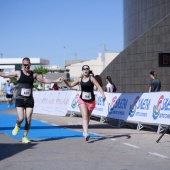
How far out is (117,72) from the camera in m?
36.3

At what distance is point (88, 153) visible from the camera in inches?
384

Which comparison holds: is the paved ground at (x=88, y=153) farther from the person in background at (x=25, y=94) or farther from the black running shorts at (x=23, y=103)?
the black running shorts at (x=23, y=103)

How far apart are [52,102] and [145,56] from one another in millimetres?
11111

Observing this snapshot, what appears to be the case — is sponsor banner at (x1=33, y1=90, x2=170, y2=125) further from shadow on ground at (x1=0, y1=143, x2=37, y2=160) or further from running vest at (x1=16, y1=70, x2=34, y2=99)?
shadow on ground at (x1=0, y1=143, x2=37, y2=160)

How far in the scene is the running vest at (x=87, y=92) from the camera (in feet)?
39.3

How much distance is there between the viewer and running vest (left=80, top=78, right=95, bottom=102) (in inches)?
472

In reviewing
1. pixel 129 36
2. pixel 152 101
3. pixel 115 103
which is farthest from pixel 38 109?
pixel 129 36

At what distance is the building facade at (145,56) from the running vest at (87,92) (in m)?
19.6

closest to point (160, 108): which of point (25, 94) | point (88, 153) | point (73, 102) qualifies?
point (25, 94)

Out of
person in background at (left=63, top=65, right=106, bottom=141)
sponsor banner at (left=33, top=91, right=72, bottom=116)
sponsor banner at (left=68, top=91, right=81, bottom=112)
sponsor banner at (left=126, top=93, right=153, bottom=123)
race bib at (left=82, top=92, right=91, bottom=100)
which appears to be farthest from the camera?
sponsor banner at (left=33, top=91, right=72, bottom=116)

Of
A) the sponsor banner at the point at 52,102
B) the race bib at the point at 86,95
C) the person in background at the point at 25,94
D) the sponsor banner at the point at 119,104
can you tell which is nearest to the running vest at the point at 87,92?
the race bib at the point at 86,95

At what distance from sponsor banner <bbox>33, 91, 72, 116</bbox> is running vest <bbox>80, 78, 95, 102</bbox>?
10.1 meters

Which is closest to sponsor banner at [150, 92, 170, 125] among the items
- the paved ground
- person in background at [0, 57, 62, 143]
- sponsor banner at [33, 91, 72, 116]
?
the paved ground

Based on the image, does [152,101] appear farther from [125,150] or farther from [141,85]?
[141,85]
